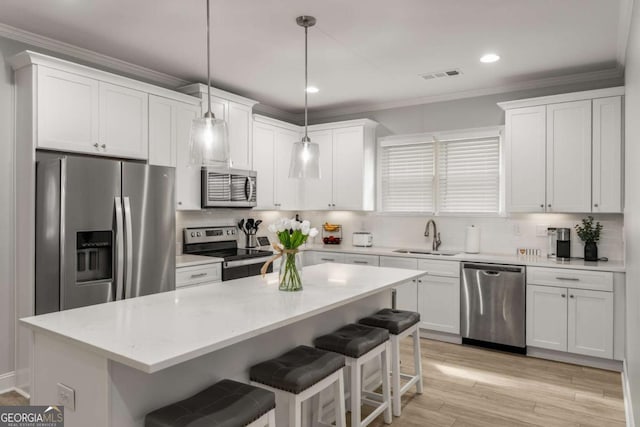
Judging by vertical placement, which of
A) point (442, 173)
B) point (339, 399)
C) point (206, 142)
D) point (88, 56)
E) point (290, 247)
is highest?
point (88, 56)

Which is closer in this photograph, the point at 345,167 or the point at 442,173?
the point at 442,173

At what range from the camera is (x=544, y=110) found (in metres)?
4.20

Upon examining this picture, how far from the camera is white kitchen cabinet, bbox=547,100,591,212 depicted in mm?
4020

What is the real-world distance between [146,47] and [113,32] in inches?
12.7

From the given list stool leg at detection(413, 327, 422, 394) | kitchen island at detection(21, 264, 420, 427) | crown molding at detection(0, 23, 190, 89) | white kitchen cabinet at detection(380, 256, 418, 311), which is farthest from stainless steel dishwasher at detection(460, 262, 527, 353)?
crown molding at detection(0, 23, 190, 89)

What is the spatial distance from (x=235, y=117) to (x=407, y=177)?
2.22 metres

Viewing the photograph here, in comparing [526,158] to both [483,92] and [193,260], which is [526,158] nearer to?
A: [483,92]

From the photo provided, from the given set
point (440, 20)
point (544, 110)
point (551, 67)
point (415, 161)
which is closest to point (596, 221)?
point (544, 110)

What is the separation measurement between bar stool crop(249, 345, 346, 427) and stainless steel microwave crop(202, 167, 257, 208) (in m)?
2.37

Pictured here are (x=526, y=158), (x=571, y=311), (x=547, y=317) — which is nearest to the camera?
A: (x=571, y=311)

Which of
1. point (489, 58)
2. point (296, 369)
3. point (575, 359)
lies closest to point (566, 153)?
point (489, 58)

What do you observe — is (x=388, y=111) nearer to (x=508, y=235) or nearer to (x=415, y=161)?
(x=415, y=161)

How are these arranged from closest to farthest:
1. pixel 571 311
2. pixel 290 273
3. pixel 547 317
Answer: pixel 290 273, pixel 571 311, pixel 547 317

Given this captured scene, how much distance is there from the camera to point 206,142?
7.27 feet
